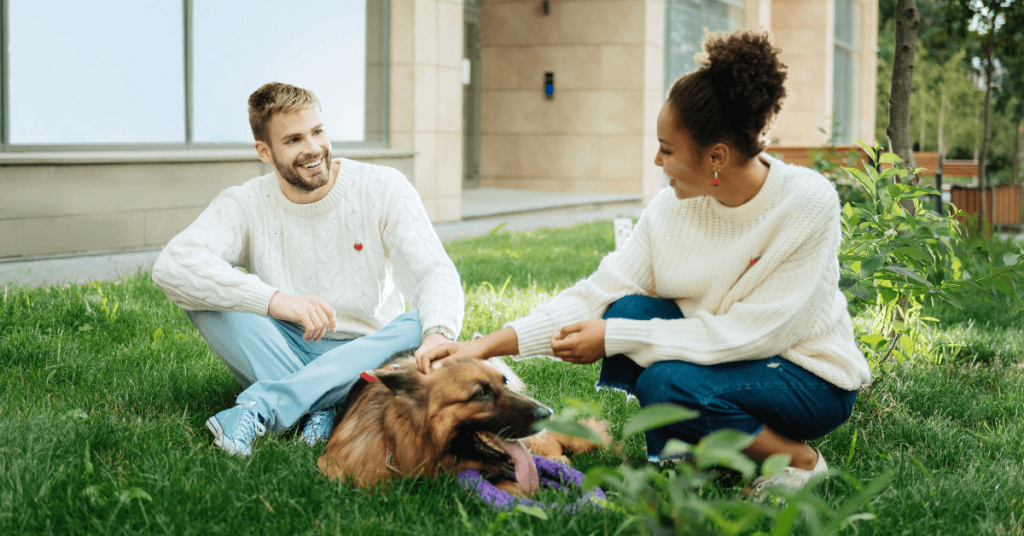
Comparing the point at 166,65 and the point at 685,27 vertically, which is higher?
the point at 685,27

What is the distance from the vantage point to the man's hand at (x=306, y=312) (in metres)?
3.21

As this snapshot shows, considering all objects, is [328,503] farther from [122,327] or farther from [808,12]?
[808,12]

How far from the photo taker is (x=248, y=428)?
3.12 m

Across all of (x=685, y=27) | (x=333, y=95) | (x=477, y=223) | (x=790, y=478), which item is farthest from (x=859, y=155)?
(x=790, y=478)

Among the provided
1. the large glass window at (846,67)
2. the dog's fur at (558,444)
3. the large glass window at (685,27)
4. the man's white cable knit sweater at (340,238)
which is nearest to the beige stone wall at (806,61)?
the large glass window at (846,67)

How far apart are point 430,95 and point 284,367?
27.4ft

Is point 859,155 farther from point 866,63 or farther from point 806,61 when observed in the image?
point 866,63

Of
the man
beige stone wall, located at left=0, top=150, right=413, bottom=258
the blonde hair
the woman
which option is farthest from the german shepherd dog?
beige stone wall, located at left=0, top=150, right=413, bottom=258

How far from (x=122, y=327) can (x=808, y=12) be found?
69.4 ft

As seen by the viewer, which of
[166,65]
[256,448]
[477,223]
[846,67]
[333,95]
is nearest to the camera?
[256,448]

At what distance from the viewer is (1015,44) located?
11.4m

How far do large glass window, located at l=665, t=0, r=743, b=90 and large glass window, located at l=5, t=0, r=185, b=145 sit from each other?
31.6 ft

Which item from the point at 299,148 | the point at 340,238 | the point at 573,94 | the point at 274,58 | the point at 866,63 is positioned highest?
the point at 866,63

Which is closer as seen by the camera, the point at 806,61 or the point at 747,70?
the point at 747,70
